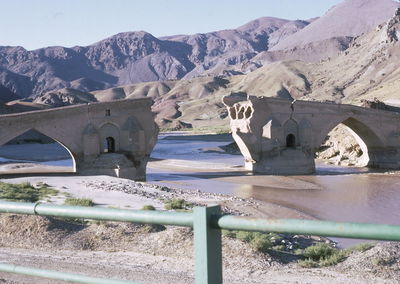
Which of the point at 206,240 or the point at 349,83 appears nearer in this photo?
the point at 206,240

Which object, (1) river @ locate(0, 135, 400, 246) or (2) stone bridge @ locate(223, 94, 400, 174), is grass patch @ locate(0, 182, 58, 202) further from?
(2) stone bridge @ locate(223, 94, 400, 174)

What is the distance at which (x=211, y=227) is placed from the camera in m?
2.70

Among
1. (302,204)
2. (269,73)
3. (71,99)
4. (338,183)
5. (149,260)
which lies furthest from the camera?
(269,73)

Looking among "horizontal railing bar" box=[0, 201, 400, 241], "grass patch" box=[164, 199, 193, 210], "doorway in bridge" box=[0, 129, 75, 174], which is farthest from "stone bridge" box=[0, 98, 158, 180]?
"horizontal railing bar" box=[0, 201, 400, 241]

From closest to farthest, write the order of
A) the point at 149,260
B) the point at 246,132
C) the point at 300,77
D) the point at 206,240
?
the point at 206,240, the point at 149,260, the point at 246,132, the point at 300,77

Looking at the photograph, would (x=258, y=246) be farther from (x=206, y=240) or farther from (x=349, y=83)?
(x=349, y=83)

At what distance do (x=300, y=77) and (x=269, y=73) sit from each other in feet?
38.9

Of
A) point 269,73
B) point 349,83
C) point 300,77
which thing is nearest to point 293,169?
point 349,83

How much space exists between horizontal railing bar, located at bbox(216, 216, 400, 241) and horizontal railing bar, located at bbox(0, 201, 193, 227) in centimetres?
20

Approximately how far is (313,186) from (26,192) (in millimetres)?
15805

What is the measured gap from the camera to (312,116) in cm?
3644

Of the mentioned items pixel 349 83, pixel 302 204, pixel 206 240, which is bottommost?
pixel 302 204

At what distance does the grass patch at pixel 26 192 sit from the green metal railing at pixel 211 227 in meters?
15.2

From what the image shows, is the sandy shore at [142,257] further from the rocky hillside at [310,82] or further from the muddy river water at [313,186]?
the rocky hillside at [310,82]
